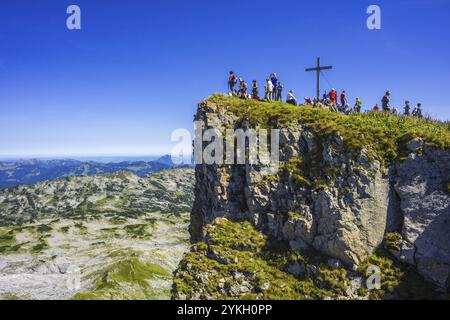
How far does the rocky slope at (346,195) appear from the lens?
31016 mm

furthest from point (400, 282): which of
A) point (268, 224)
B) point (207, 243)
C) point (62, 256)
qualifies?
point (62, 256)

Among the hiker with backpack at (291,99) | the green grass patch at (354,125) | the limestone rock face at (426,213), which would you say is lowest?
the limestone rock face at (426,213)

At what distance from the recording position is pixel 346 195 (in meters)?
33.4

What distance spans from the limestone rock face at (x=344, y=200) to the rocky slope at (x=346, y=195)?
0.09 m

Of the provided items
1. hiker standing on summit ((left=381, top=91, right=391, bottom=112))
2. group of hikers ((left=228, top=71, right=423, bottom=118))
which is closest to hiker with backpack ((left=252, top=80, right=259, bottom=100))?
group of hikers ((left=228, top=71, right=423, bottom=118))

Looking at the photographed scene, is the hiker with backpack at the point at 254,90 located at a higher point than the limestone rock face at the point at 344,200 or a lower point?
higher

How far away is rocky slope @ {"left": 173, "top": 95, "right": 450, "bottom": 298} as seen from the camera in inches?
1221

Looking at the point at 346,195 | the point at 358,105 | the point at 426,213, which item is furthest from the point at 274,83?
the point at 426,213

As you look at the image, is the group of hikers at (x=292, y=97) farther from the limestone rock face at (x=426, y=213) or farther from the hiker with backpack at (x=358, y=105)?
the limestone rock face at (x=426, y=213)

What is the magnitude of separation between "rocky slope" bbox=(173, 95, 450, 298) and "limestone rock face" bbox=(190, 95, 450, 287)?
0.09m

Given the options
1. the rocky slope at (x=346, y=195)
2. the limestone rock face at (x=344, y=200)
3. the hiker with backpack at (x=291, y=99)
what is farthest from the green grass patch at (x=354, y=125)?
the hiker with backpack at (x=291, y=99)

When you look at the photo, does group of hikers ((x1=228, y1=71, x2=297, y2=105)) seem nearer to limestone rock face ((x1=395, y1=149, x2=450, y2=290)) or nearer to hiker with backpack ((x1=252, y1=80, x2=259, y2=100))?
hiker with backpack ((x1=252, y1=80, x2=259, y2=100))

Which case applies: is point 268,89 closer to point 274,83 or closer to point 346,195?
point 274,83
